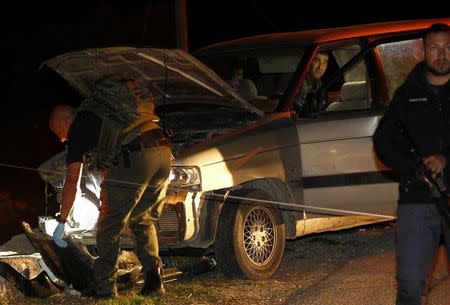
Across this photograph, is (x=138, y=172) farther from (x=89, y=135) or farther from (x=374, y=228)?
(x=374, y=228)

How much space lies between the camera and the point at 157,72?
798 centimetres

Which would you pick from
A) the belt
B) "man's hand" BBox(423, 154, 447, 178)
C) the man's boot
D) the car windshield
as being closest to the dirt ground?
the man's boot

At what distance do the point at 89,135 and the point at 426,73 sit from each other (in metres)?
2.78

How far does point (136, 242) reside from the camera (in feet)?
23.0

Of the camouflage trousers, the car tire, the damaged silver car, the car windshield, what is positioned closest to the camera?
the camouflage trousers

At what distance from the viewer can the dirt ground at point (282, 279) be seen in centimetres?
700

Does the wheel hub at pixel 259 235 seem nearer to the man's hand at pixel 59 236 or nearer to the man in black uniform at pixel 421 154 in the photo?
the man's hand at pixel 59 236

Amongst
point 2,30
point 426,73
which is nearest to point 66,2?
point 2,30

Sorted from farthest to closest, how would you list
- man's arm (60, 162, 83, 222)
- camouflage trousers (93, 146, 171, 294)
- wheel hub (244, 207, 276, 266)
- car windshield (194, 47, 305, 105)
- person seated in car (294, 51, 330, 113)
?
car windshield (194, 47, 305, 105) < person seated in car (294, 51, 330, 113) < wheel hub (244, 207, 276, 266) < camouflage trousers (93, 146, 171, 294) < man's arm (60, 162, 83, 222)

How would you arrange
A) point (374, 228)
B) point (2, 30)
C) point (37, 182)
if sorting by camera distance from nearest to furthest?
point (374, 228), point (37, 182), point (2, 30)

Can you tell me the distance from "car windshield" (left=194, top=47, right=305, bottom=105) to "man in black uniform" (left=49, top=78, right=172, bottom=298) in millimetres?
1577

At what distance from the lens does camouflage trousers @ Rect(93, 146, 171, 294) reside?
271 inches

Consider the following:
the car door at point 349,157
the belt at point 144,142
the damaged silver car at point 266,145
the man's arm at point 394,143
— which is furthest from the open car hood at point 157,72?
the man's arm at point 394,143

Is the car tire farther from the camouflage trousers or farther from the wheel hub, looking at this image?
the camouflage trousers
